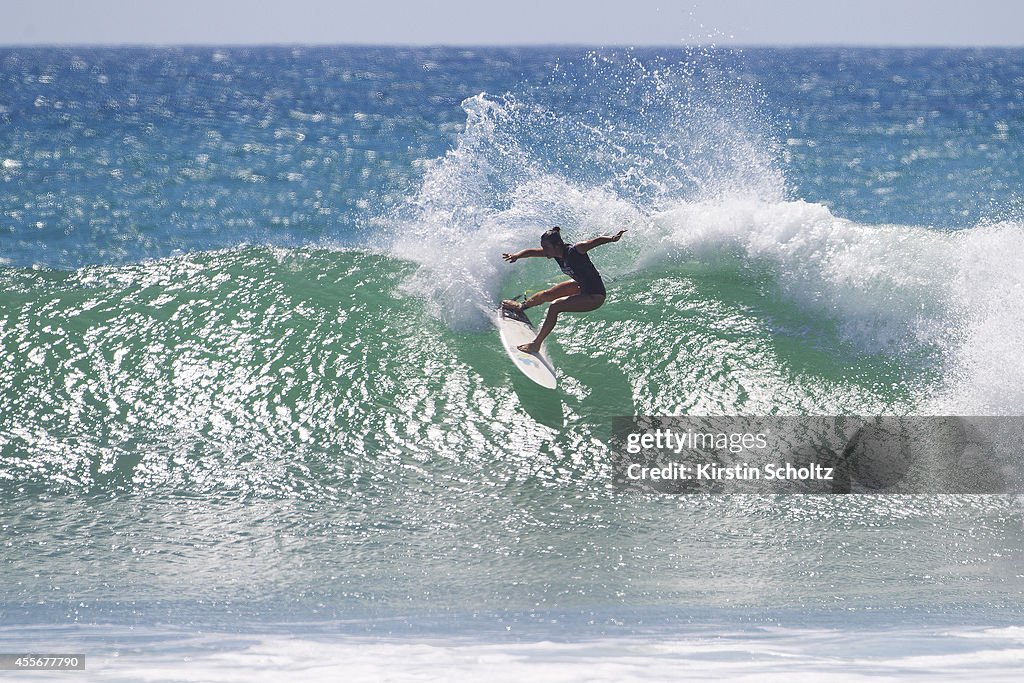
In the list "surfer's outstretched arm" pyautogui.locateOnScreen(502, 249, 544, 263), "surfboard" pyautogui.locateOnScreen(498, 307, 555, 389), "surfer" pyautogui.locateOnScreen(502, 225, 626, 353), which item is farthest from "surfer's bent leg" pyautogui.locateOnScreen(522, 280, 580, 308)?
"surfer's outstretched arm" pyautogui.locateOnScreen(502, 249, 544, 263)

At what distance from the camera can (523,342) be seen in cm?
866

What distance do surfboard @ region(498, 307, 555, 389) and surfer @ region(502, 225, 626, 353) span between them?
0.08 metres

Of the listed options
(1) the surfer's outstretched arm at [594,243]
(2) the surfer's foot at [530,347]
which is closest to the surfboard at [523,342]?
(2) the surfer's foot at [530,347]

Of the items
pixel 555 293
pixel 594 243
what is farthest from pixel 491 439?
pixel 594 243

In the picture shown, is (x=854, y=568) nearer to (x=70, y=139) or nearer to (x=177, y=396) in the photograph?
(x=177, y=396)

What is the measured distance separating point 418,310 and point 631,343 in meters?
1.96

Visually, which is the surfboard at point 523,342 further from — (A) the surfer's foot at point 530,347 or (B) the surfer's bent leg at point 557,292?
(B) the surfer's bent leg at point 557,292

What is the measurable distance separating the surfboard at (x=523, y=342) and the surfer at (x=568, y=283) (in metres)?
0.08

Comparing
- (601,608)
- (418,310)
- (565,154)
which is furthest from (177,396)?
(565,154)

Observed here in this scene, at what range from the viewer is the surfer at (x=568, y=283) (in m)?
8.02

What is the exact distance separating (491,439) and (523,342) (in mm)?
1151

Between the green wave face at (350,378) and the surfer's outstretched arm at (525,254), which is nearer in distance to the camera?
the green wave face at (350,378)

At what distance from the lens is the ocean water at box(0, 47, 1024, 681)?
5.34m

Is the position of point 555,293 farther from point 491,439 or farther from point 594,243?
point 491,439
